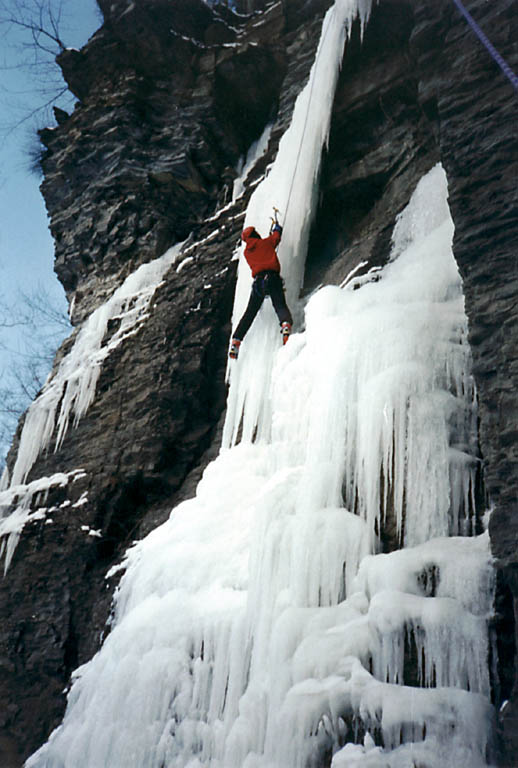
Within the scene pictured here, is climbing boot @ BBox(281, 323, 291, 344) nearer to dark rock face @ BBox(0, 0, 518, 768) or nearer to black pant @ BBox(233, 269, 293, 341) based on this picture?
black pant @ BBox(233, 269, 293, 341)

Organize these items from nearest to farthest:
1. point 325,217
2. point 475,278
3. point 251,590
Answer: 1. point 475,278
2. point 251,590
3. point 325,217

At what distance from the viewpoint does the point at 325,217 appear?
18.7ft

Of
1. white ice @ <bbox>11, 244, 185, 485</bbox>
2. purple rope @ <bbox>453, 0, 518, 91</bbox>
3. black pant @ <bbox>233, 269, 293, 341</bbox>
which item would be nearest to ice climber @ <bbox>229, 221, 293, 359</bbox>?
black pant @ <bbox>233, 269, 293, 341</bbox>

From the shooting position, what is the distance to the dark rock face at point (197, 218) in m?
2.91

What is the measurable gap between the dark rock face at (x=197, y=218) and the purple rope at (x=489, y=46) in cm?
7

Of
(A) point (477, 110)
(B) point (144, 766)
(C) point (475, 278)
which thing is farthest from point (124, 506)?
(A) point (477, 110)

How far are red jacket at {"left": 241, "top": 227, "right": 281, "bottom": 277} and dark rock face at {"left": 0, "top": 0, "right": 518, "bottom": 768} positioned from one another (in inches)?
17.8

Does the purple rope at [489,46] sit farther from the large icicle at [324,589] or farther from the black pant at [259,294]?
the black pant at [259,294]

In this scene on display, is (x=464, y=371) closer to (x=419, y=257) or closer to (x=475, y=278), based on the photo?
(x=475, y=278)

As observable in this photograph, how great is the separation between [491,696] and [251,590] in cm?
121

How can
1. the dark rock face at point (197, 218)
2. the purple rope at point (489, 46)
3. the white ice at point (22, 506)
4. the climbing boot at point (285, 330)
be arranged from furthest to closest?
the white ice at point (22, 506) → the climbing boot at point (285, 330) → the purple rope at point (489, 46) → the dark rock face at point (197, 218)

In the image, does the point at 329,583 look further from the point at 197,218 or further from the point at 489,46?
the point at 197,218

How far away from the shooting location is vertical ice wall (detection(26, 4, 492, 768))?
2.30 metres

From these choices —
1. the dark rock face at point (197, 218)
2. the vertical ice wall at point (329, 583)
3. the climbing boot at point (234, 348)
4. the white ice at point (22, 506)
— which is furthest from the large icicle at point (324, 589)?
the white ice at point (22, 506)
